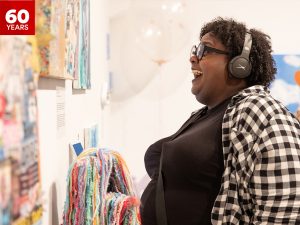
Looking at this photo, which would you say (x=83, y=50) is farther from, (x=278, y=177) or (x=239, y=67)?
(x=278, y=177)

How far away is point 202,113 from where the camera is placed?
56.7 inches

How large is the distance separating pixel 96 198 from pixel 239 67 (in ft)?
1.94

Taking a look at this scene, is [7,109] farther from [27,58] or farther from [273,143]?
[273,143]

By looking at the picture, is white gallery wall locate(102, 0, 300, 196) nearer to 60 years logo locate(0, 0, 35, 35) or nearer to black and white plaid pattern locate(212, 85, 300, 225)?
black and white plaid pattern locate(212, 85, 300, 225)

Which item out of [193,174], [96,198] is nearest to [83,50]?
[96,198]

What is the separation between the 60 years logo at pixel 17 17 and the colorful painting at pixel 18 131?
0.06 meters

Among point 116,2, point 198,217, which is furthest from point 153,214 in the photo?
point 116,2

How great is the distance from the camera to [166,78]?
3.21 meters

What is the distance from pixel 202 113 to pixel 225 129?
301 millimetres

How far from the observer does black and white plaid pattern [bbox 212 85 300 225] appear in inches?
40.6

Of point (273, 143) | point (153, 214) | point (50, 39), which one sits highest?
point (50, 39)

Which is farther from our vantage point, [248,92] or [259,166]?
[248,92]

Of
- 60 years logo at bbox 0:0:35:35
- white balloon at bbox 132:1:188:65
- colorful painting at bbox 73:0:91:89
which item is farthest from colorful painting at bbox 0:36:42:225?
white balloon at bbox 132:1:188:65

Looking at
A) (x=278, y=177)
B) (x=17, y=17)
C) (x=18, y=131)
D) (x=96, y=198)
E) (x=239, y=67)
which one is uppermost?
(x=17, y=17)
